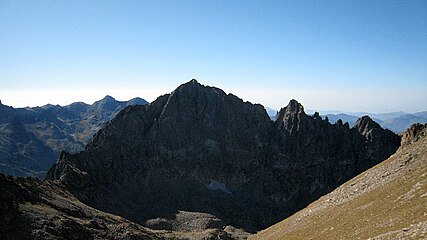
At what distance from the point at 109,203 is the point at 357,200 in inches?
5160

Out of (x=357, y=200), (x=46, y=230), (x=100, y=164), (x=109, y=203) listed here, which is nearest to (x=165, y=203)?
(x=109, y=203)

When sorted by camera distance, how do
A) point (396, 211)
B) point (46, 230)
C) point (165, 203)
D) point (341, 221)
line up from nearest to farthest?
1. point (396, 211)
2. point (341, 221)
3. point (46, 230)
4. point (165, 203)

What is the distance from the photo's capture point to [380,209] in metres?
44.8

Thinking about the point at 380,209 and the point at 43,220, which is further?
the point at 43,220

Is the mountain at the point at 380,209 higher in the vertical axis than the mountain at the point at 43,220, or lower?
higher

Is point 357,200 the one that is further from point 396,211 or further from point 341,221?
point 396,211

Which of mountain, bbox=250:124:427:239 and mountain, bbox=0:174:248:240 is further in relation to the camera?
mountain, bbox=0:174:248:240

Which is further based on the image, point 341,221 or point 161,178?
point 161,178

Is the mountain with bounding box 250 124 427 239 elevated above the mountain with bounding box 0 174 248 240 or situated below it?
above

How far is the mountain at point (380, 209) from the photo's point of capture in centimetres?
3462

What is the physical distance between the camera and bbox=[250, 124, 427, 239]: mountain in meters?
34.6

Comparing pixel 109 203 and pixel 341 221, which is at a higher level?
pixel 341 221

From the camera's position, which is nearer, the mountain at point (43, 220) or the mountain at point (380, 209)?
the mountain at point (380, 209)

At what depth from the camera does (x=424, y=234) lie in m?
27.6
